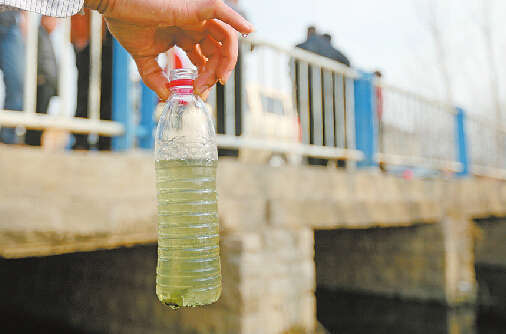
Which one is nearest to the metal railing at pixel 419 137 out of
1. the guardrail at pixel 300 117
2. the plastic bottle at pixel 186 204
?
the guardrail at pixel 300 117

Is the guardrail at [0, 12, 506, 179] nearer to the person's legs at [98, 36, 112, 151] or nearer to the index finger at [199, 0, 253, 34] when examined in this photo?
the person's legs at [98, 36, 112, 151]

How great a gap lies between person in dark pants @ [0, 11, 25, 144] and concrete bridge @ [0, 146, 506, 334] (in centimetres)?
33

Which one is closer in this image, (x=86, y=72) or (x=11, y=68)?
(x=11, y=68)

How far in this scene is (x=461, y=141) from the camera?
26.7 feet

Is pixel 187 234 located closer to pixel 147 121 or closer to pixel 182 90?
pixel 182 90

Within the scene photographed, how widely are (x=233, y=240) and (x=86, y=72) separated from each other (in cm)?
170

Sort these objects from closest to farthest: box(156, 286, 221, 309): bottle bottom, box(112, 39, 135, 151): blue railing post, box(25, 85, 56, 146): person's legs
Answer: box(156, 286, 221, 309): bottle bottom < box(25, 85, 56, 146): person's legs < box(112, 39, 135, 151): blue railing post

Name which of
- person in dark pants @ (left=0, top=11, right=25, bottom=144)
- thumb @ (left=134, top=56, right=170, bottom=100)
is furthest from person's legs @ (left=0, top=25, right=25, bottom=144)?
thumb @ (left=134, top=56, right=170, bottom=100)

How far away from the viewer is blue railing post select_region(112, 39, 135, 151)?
3.28m

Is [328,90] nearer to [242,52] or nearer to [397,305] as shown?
[242,52]

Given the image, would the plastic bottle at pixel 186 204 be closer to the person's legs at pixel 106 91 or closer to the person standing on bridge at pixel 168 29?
the person standing on bridge at pixel 168 29

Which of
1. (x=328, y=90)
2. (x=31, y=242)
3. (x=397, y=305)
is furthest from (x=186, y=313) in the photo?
(x=397, y=305)

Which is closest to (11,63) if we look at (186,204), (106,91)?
(106,91)

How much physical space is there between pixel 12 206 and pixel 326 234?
6.96 metres
